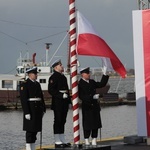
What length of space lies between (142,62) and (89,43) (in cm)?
131

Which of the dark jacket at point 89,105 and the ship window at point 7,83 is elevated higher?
the ship window at point 7,83

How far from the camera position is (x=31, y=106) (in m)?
10.2

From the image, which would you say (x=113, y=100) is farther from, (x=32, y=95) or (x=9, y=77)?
(x=32, y=95)

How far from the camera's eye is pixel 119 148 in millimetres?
11070

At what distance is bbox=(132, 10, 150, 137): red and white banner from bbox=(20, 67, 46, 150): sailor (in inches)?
84.8

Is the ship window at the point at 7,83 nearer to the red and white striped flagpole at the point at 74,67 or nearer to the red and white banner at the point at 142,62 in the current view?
the red and white banner at the point at 142,62

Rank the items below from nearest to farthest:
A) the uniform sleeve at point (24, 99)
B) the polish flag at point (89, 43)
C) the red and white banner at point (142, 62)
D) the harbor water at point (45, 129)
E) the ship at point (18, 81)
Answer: the uniform sleeve at point (24, 99), the polish flag at point (89, 43), the red and white banner at point (142, 62), the harbor water at point (45, 129), the ship at point (18, 81)

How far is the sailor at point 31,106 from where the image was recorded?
10.2 m

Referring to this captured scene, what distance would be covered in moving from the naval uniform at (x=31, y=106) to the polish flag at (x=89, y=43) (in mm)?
1128

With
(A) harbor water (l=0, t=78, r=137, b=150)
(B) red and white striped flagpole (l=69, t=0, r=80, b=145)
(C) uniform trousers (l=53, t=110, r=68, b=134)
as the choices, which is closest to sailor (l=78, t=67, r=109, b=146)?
(C) uniform trousers (l=53, t=110, r=68, b=134)

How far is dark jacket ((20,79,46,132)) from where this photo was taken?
10.2m

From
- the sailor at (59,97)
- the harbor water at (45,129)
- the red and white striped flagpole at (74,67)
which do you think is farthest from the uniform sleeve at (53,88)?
the harbor water at (45,129)

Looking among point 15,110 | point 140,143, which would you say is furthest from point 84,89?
point 15,110

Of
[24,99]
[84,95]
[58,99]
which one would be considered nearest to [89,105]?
[84,95]
